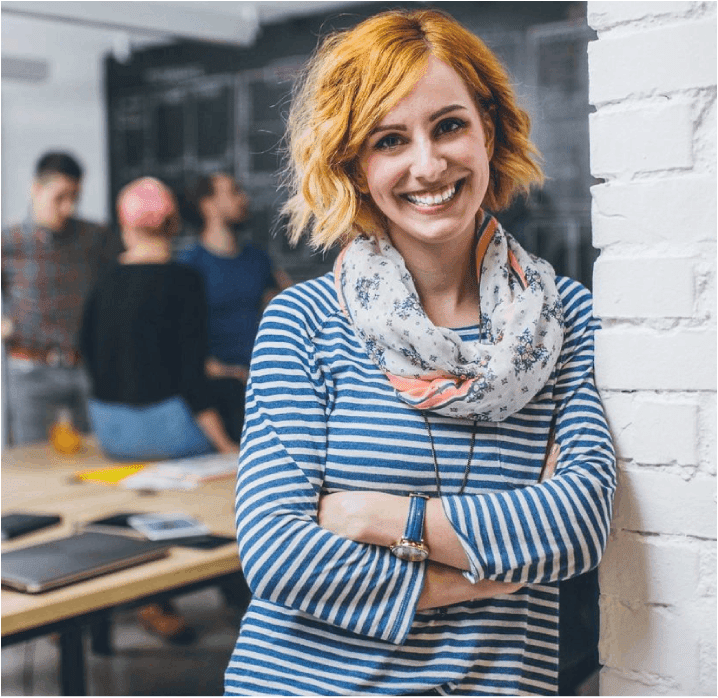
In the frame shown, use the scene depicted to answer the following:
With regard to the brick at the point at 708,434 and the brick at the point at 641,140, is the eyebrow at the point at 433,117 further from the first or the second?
the brick at the point at 708,434

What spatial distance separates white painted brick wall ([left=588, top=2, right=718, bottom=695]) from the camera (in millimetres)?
1067

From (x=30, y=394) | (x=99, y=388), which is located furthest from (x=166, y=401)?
(x=30, y=394)

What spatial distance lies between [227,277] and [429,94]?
3.15 meters

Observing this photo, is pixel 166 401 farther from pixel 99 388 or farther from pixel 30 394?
pixel 30 394

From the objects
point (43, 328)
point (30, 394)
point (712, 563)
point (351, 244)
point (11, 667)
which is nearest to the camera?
point (712, 563)

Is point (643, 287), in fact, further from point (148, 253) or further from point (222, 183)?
point (222, 183)

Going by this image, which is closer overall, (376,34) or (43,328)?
(376,34)

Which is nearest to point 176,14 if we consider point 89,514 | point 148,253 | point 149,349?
point 148,253

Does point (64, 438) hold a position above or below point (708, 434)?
below

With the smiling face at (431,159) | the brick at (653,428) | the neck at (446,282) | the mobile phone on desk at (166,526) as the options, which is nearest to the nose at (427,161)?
the smiling face at (431,159)

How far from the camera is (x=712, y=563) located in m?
1.09

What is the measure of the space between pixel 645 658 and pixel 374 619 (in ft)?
1.11

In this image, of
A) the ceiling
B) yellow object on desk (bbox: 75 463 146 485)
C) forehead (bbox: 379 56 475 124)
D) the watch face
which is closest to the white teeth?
forehead (bbox: 379 56 475 124)

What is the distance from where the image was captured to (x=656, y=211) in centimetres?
109
